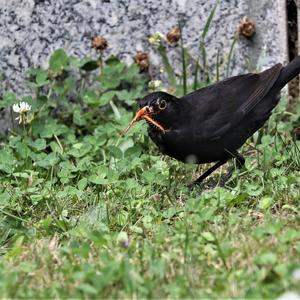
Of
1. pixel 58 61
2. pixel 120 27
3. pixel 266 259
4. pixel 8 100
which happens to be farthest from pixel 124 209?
pixel 120 27

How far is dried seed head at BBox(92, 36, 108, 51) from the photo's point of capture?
6.21m

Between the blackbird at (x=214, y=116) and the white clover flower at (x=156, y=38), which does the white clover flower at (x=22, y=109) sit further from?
the white clover flower at (x=156, y=38)

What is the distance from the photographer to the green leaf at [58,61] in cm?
620

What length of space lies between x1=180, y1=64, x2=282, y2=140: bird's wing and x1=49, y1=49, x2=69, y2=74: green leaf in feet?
3.98

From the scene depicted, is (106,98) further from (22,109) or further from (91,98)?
(22,109)

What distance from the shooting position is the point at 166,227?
435cm

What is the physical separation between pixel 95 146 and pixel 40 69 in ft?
2.77

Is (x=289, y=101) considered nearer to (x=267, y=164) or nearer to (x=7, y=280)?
(x=267, y=164)

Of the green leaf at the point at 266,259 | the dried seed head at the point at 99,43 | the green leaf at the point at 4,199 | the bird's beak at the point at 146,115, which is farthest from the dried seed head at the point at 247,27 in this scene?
the green leaf at the point at 266,259

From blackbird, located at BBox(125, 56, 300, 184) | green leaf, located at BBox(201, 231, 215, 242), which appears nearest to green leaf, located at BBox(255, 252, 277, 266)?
green leaf, located at BBox(201, 231, 215, 242)

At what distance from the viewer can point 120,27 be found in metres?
6.36

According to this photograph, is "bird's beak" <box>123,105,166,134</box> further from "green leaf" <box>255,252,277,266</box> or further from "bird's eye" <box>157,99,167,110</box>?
"green leaf" <box>255,252,277,266</box>

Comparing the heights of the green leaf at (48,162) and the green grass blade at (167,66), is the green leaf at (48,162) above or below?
below

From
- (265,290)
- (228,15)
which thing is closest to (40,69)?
(228,15)
